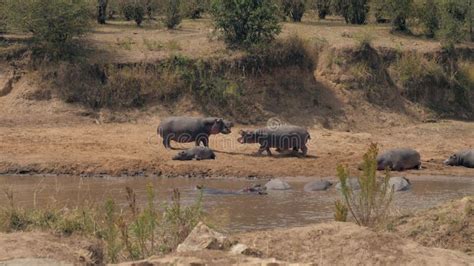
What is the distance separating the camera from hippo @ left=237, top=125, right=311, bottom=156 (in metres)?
20.5

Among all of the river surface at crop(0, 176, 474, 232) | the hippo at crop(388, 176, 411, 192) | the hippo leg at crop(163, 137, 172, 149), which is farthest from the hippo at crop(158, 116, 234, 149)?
the hippo at crop(388, 176, 411, 192)

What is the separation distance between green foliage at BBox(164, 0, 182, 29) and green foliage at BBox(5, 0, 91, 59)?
15.0 feet

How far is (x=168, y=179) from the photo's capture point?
61.3 feet

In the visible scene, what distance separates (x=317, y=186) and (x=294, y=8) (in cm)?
1594

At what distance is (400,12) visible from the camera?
30.9m

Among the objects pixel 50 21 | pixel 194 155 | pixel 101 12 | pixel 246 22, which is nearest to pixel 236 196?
pixel 194 155

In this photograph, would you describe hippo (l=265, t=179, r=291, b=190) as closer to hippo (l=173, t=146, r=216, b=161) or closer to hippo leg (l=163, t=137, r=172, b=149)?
hippo (l=173, t=146, r=216, b=161)

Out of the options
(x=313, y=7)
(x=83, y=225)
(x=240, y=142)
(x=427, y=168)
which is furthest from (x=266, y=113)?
(x=83, y=225)

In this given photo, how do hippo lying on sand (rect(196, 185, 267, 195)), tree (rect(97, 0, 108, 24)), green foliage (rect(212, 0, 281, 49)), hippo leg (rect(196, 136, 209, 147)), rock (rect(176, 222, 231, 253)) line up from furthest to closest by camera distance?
tree (rect(97, 0, 108, 24)), green foliage (rect(212, 0, 281, 49)), hippo leg (rect(196, 136, 209, 147)), hippo lying on sand (rect(196, 185, 267, 195)), rock (rect(176, 222, 231, 253))

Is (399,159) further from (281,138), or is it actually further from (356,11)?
(356,11)

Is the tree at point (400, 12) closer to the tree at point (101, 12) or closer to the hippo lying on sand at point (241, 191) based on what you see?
the tree at point (101, 12)

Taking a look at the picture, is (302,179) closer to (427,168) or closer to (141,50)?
(427,168)

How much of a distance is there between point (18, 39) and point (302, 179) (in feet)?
34.8

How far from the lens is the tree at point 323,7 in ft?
113
